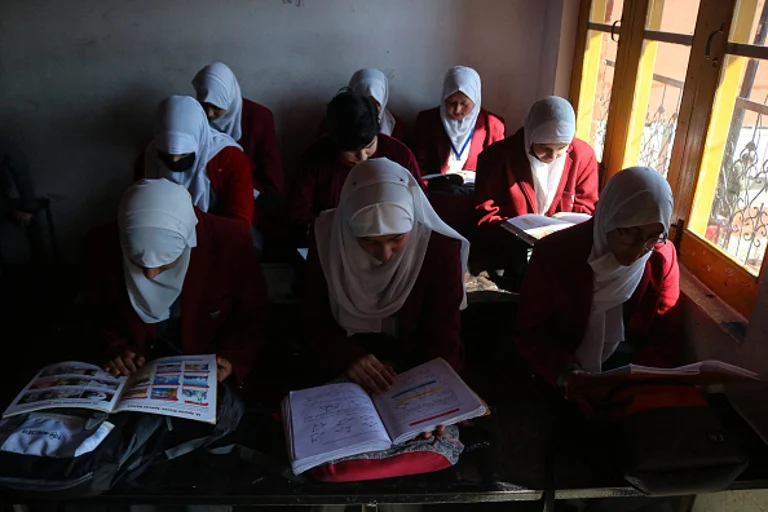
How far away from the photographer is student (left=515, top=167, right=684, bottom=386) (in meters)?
1.59

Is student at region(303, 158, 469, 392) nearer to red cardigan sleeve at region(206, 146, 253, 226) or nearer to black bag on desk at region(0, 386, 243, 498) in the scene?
black bag on desk at region(0, 386, 243, 498)

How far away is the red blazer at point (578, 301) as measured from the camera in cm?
166

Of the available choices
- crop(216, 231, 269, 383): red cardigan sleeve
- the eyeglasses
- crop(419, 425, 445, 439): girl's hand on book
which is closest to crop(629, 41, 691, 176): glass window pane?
the eyeglasses

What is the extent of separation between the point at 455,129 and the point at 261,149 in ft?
3.66

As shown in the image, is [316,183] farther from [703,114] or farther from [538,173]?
[703,114]

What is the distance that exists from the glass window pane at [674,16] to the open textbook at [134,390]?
74.4 inches

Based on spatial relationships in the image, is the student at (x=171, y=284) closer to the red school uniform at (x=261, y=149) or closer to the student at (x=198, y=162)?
the student at (x=198, y=162)

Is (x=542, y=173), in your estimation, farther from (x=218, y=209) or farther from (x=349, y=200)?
(x=218, y=209)

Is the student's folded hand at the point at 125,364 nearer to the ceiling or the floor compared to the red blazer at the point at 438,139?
nearer to the floor

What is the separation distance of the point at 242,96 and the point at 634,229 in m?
2.67

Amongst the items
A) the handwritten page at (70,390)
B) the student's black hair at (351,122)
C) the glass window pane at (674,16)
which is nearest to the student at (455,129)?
the student's black hair at (351,122)

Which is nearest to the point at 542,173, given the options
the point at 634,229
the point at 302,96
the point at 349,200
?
the point at 634,229

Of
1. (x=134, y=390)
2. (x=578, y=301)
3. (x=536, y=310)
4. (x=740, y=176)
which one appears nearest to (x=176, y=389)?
(x=134, y=390)

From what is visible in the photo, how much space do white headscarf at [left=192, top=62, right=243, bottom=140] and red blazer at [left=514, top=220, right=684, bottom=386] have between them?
2.10 meters
